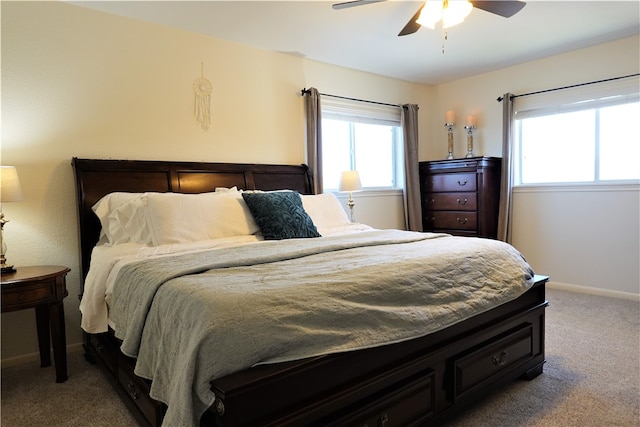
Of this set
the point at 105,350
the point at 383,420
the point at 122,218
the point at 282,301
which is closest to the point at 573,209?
the point at 383,420

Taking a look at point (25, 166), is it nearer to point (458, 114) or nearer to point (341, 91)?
point (341, 91)

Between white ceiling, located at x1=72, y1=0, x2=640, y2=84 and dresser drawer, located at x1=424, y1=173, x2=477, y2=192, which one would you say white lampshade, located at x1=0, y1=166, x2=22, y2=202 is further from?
dresser drawer, located at x1=424, y1=173, x2=477, y2=192

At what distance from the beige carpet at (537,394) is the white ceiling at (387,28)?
250 centimetres

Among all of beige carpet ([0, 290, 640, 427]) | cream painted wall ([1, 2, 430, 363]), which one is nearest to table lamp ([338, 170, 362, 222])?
cream painted wall ([1, 2, 430, 363])

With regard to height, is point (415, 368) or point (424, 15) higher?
point (424, 15)

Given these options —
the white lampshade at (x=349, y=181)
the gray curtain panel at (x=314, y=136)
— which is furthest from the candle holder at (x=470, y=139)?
the gray curtain panel at (x=314, y=136)

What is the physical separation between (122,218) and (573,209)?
13.9ft

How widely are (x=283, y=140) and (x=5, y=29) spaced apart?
7.41 ft

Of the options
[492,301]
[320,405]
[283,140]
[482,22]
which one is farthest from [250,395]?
[482,22]

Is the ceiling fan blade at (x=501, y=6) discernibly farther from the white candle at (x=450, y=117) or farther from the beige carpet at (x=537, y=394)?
the white candle at (x=450, y=117)

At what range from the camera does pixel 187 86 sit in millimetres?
3404

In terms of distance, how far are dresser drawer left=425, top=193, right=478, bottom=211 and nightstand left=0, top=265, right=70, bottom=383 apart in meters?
3.87

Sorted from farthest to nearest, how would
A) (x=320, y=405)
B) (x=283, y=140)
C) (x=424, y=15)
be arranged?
(x=283, y=140), (x=424, y=15), (x=320, y=405)

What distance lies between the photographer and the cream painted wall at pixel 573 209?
384 centimetres
